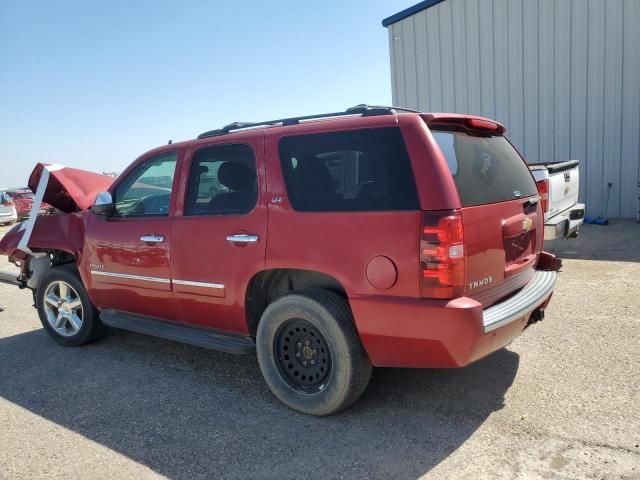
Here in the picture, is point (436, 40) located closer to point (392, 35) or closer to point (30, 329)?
point (392, 35)

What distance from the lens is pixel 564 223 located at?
6.73 meters

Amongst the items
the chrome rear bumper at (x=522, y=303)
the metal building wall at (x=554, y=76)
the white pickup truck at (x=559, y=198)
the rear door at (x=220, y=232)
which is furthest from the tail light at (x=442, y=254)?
the metal building wall at (x=554, y=76)

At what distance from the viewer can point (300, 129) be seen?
11.3 feet

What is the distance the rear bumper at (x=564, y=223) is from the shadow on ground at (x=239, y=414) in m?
2.53

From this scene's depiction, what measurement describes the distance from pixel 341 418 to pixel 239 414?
2.31ft

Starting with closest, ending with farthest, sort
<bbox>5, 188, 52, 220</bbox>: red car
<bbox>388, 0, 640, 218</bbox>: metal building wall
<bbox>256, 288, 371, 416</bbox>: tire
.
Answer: <bbox>256, 288, 371, 416</bbox>: tire → <bbox>388, 0, 640, 218</bbox>: metal building wall → <bbox>5, 188, 52, 220</bbox>: red car

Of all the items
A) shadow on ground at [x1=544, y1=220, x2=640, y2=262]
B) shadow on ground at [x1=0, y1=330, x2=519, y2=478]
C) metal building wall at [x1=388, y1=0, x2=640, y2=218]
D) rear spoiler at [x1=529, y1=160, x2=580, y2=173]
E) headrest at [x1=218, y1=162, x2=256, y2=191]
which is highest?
metal building wall at [x1=388, y1=0, x2=640, y2=218]

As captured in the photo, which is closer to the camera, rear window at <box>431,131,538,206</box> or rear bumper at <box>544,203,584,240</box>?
rear window at <box>431,131,538,206</box>

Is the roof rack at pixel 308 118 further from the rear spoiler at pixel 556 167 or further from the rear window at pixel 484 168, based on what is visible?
the rear spoiler at pixel 556 167

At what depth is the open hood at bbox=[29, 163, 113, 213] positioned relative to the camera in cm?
505

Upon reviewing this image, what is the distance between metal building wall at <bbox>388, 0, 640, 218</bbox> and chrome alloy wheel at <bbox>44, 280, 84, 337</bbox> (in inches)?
390

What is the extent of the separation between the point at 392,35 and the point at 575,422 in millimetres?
12015

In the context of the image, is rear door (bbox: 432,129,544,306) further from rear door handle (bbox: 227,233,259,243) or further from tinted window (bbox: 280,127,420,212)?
rear door handle (bbox: 227,233,259,243)

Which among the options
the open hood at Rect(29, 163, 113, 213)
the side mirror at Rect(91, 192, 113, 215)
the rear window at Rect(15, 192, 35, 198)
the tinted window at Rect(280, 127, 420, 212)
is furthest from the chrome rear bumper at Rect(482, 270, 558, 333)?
the rear window at Rect(15, 192, 35, 198)
